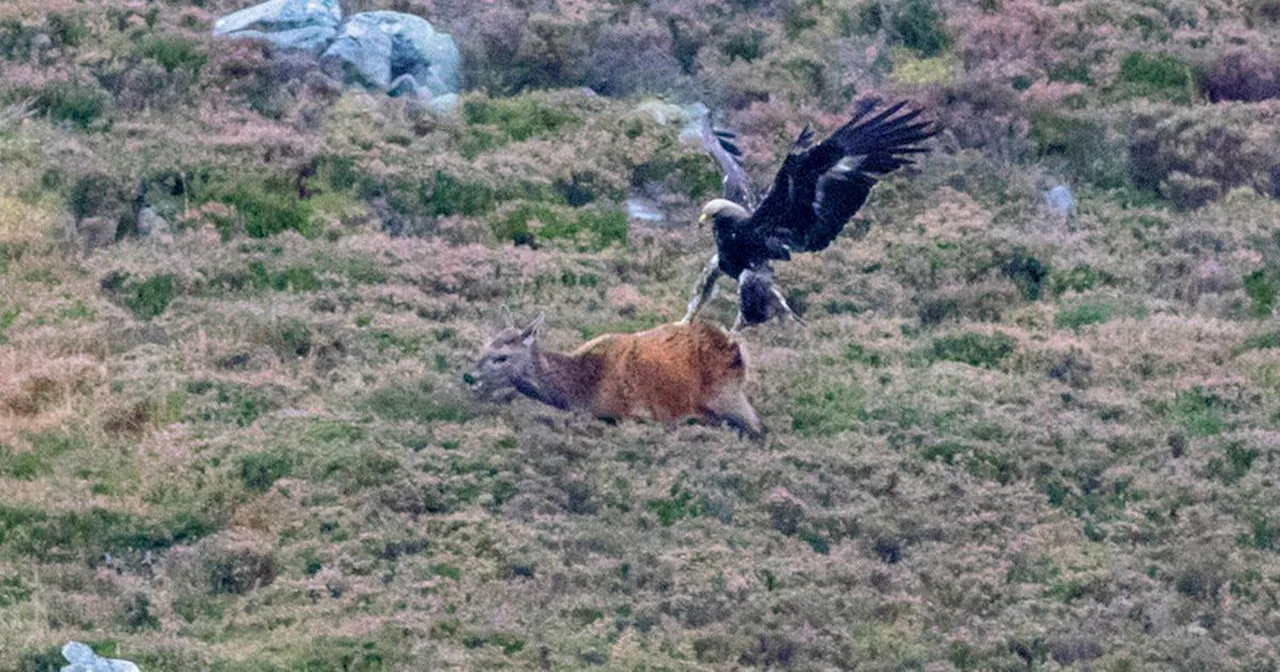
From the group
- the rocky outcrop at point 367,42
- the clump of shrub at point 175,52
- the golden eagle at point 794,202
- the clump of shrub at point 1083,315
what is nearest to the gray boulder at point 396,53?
the rocky outcrop at point 367,42

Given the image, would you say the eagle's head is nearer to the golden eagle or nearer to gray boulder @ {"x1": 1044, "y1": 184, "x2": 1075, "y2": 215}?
the golden eagle

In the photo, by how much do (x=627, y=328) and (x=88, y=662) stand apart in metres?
6.68

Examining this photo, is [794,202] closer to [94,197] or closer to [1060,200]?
[1060,200]

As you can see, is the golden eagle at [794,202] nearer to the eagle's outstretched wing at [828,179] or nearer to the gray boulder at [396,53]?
the eagle's outstretched wing at [828,179]

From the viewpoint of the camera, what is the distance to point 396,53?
22078 mm

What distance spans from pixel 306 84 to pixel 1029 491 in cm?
988

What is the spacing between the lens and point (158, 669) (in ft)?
38.2

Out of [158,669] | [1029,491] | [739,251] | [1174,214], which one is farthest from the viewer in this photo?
[1174,214]

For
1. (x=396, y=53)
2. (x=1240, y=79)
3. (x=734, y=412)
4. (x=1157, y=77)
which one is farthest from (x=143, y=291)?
(x=1240, y=79)

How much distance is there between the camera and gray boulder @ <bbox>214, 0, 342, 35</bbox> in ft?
71.3

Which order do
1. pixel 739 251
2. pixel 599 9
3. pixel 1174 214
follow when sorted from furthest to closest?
pixel 599 9
pixel 1174 214
pixel 739 251

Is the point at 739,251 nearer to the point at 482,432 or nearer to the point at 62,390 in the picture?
the point at 482,432

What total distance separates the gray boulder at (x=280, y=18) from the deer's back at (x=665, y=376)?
8.20 m

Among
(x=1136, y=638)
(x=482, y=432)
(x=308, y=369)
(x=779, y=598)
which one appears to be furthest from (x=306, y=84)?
(x=1136, y=638)
